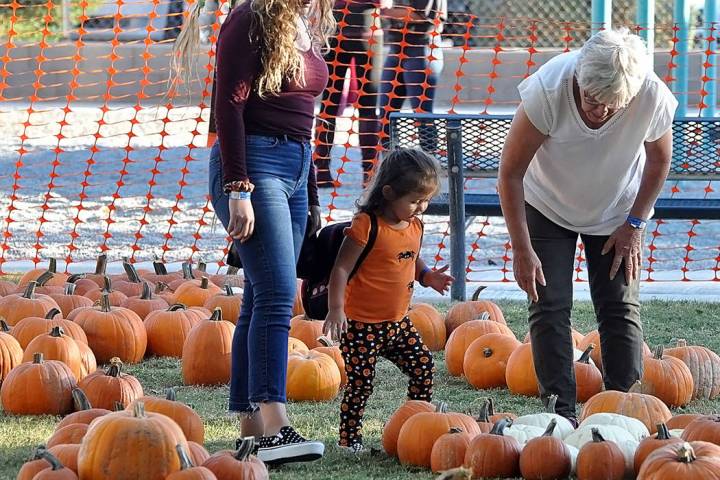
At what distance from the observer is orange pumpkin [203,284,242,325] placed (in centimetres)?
620

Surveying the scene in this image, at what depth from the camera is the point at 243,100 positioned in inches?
163

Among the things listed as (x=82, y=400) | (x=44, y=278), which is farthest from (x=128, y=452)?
(x=44, y=278)

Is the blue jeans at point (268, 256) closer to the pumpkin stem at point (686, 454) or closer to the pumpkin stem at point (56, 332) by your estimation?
the pumpkin stem at point (56, 332)

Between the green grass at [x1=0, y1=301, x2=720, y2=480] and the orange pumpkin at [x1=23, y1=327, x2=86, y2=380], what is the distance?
0.34 m

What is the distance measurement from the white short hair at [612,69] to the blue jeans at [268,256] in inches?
40.2

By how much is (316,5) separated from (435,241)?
5.34 meters

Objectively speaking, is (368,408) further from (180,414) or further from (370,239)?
(180,414)

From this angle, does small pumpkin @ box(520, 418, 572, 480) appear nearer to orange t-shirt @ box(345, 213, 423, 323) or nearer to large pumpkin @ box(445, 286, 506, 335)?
orange t-shirt @ box(345, 213, 423, 323)

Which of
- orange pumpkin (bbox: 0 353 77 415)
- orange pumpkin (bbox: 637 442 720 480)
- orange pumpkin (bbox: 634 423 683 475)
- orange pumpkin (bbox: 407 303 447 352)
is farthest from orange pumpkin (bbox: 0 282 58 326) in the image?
orange pumpkin (bbox: 637 442 720 480)

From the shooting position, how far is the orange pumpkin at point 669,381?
4993mm

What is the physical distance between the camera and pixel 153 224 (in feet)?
34.1

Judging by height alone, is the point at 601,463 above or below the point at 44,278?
below

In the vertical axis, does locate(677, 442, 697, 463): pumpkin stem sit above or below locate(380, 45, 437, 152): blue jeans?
below

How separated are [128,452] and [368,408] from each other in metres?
1.61
